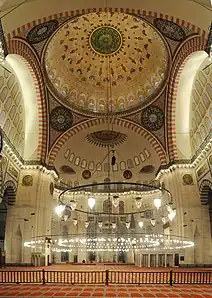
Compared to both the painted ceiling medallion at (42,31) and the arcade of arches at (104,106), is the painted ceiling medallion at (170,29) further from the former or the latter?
the painted ceiling medallion at (42,31)

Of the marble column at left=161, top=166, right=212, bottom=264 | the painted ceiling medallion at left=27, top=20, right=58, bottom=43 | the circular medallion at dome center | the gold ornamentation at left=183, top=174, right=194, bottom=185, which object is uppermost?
the circular medallion at dome center

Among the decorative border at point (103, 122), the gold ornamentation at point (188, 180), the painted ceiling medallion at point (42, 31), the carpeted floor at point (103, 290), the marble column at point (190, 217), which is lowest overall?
the carpeted floor at point (103, 290)

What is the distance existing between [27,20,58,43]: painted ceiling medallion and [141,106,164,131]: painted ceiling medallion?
6.81 metres

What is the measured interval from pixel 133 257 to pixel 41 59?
598 inches

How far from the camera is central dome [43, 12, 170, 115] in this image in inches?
653

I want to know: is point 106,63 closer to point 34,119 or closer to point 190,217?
point 34,119

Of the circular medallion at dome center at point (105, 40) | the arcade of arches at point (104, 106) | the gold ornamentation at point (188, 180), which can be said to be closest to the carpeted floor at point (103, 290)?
the arcade of arches at point (104, 106)

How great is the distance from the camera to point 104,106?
1962 cm

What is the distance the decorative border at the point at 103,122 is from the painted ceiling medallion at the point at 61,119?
0.39 meters

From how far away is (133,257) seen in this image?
23984mm

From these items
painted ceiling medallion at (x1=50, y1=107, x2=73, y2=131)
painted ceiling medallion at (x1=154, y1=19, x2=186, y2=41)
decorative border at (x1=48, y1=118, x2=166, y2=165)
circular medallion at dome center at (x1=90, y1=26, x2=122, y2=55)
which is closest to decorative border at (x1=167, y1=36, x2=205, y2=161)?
painted ceiling medallion at (x1=154, y1=19, x2=186, y2=41)

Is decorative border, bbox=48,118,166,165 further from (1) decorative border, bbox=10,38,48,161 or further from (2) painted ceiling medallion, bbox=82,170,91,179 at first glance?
(2) painted ceiling medallion, bbox=82,170,91,179

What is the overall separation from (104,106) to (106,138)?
453cm

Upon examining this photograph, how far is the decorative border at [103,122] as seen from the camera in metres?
18.4
